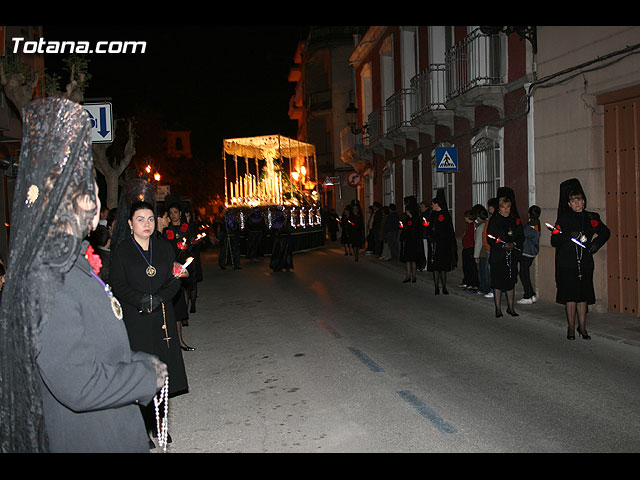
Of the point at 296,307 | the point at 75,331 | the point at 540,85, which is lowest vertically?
the point at 296,307

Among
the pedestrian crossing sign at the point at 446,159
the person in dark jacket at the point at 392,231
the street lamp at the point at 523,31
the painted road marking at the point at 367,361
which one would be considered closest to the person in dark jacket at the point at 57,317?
the painted road marking at the point at 367,361

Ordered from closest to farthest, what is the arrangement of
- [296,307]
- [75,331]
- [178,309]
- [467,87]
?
[75,331] < [178,309] < [296,307] < [467,87]

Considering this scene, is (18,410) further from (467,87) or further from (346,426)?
(467,87)

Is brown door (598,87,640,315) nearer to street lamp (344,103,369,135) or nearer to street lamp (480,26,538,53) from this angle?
street lamp (480,26,538,53)

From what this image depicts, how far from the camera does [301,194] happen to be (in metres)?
32.0

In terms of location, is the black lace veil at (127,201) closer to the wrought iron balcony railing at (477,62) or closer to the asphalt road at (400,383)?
the asphalt road at (400,383)

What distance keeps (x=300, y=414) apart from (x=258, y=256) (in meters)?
20.7

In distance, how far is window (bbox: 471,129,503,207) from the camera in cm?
1595

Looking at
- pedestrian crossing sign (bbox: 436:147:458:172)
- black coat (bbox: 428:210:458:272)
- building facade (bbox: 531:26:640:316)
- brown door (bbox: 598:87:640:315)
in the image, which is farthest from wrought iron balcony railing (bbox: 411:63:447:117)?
brown door (bbox: 598:87:640:315)

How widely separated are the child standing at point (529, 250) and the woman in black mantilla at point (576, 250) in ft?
10.5

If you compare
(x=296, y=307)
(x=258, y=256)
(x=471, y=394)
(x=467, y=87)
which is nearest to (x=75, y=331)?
(x=471, y=394)

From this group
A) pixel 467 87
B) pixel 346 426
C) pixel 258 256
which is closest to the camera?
pixel 346 426

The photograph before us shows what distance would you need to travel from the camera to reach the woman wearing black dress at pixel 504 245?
34.4ft

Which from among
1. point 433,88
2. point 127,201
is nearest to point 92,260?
point 127,201
